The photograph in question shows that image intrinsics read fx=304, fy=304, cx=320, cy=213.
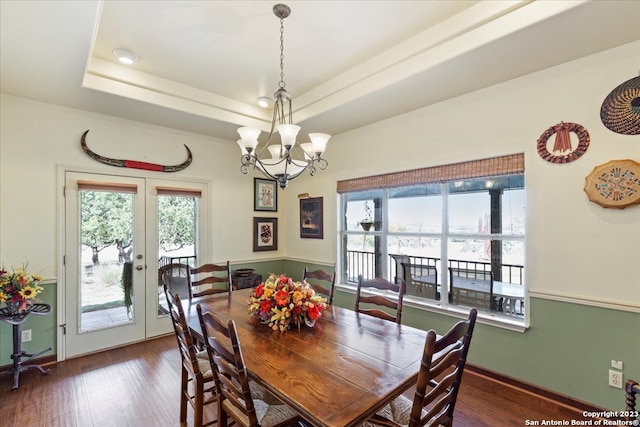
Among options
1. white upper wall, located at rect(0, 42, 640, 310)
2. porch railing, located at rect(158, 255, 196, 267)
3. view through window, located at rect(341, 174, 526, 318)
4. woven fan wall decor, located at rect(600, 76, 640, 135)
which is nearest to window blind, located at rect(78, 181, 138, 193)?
white upper wall, located at rect(0, 42, 640, 310)

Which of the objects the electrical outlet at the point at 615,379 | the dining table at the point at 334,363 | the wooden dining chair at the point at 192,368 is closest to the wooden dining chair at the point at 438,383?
the dining table at the point at 334,363

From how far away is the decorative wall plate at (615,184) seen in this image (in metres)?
2.08

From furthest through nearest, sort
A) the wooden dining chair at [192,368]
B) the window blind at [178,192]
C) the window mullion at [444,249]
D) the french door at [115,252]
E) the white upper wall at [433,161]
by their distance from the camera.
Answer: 1. the window blind at [178,192]
2. the french door at [115,252]
3. the window mullion at [444,249]
4. the white upper wall at [433,161]
5. the wooden dining chair at [192,368]

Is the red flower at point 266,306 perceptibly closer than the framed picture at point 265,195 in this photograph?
Yes

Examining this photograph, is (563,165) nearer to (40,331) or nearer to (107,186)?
(107,186)

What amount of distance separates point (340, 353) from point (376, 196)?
2.52m

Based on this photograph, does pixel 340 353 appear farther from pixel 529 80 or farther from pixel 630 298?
pixel 529 80

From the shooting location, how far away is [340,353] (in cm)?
164

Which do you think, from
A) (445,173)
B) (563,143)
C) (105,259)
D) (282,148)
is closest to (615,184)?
(563,143)

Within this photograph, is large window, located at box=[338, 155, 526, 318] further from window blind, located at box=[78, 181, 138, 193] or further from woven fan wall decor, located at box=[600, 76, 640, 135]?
window blind, located at box=[78, 181, 138, 193]

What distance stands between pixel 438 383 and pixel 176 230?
371 cm

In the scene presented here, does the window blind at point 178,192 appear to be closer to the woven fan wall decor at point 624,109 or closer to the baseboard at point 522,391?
the baseboard at point 522,391

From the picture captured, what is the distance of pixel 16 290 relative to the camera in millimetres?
2703

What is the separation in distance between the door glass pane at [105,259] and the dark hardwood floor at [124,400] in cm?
53
